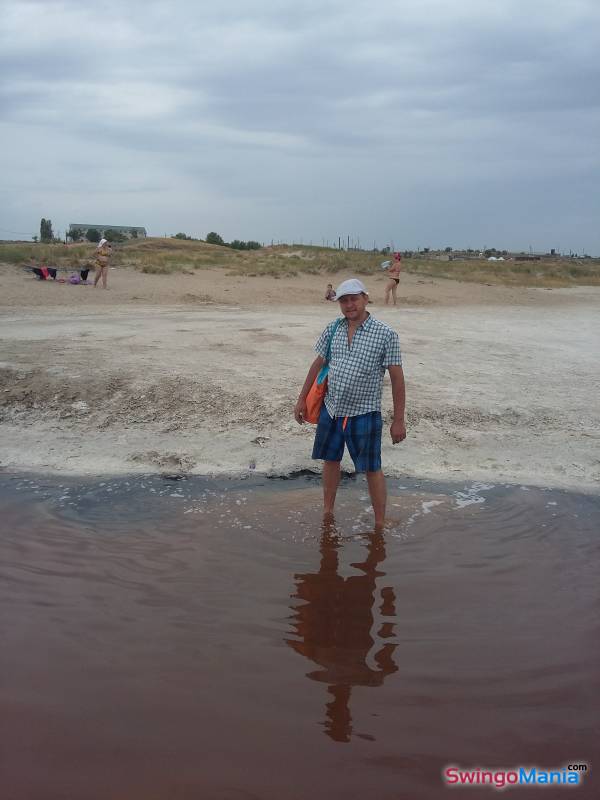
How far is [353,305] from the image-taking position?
173 inches

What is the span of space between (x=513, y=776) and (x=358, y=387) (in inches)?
94.7

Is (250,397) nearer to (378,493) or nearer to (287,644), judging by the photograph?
(378,493)

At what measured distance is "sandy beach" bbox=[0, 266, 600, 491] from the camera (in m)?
5.96

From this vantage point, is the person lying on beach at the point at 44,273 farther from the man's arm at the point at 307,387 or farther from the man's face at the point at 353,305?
the man's face at the point at 353,305

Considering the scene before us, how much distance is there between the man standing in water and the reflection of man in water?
571 millimetres

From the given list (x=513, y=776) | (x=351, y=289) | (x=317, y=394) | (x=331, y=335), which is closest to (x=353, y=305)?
(x=351, y=289)

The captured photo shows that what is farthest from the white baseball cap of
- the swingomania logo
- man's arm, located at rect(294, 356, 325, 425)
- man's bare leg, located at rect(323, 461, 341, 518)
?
the swingomania logo

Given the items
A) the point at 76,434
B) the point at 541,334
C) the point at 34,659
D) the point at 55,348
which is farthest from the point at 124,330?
the point at 34,659

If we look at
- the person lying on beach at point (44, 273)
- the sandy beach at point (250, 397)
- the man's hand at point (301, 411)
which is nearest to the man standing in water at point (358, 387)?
the man's hand at point (301, 411)

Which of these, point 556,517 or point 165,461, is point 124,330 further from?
point 556,517

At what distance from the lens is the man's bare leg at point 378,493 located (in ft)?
15.4

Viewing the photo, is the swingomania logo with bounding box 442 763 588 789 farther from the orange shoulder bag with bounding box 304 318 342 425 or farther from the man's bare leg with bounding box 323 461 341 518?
the orange shoulder bag with bounding box 304 318 342 425

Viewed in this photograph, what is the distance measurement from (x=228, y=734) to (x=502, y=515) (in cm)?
284

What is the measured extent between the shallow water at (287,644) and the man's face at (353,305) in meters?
1.41
